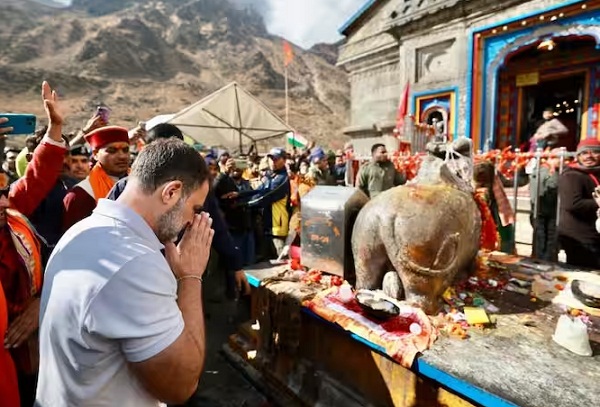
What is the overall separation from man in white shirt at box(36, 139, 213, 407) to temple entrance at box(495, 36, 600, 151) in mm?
10560

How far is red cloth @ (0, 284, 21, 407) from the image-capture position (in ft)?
4.95

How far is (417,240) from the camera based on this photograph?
2.39 meters

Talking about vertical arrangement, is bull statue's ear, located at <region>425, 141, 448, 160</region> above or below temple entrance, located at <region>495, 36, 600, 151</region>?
below

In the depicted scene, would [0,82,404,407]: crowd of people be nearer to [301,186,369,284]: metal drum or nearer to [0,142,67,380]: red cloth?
[0,142,67,380]: red cloth

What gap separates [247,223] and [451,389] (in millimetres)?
3537

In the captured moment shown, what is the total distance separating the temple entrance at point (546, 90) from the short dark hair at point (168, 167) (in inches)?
407

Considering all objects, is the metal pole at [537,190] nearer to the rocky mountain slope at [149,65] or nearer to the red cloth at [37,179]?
the red cloth at [37,179]

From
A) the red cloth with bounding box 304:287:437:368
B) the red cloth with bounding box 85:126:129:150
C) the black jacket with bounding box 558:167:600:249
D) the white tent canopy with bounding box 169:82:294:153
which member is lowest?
the red cloth with bounding box 304:287:437:368

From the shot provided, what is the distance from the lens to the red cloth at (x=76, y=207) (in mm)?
2340

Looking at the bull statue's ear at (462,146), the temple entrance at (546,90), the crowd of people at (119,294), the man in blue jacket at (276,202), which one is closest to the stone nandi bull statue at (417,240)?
the bull statue's ear at (462,146)

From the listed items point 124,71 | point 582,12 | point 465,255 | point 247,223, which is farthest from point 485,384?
point 124,71

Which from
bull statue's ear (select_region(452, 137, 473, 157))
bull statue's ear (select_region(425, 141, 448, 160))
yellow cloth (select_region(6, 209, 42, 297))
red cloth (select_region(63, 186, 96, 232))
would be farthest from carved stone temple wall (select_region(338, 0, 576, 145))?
yellow cloth (select_region(6, 209, 42, 297))

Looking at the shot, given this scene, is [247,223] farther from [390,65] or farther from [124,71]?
[124,71]

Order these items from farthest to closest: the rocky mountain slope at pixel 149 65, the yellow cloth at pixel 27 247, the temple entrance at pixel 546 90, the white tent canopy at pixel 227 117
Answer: the rocky mountain slope at pixel 149 65, the temple entrance at pixel 546 90, the white tent canopy at pixel 227 117, the yellow cloth at pixel 27 247
